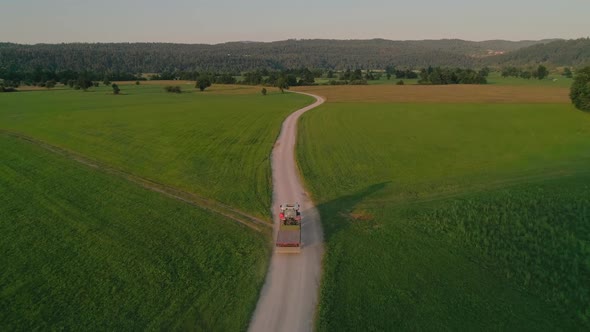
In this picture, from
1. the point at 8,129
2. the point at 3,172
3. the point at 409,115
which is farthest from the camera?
the point at 409,115

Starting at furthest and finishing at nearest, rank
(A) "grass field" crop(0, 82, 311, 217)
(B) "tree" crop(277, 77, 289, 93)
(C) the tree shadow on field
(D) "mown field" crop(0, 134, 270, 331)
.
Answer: (B) "tree" crop(277, 77, 289, 93) → (A) "grass field" crop(0, 82, 311, 217) → (C) the tree shadow on field → (D) "mown field" crop(0, 134, 270, 331)

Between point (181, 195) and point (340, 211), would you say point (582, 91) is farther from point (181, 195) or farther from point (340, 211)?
point (181, 195)

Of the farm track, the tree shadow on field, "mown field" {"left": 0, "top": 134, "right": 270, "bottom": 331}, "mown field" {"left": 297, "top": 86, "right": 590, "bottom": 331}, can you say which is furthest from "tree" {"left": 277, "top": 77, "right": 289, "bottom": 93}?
the tree shadow on field

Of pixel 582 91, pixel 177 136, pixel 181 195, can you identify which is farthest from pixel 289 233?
pixel 582 91

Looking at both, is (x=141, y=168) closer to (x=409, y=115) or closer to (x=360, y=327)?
(x=360, y=327)

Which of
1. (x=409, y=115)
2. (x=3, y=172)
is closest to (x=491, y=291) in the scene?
(x=3, y=172)

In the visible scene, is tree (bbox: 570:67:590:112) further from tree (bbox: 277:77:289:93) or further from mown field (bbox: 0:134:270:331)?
tree (bbox: 277:77:289:93)
